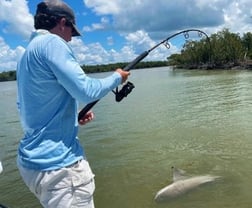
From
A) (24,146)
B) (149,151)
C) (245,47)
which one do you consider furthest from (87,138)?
(245,47)

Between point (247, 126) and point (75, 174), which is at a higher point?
point (75, 174)

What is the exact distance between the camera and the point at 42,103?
3375 mm

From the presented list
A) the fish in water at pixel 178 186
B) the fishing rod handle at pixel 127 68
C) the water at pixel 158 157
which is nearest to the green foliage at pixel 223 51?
the water at pixel 158 157

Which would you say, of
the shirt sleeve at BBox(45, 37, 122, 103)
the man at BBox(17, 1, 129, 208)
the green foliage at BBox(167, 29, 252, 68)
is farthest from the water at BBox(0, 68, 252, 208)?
the green foliage at BBox(167, 29, 252, 68)

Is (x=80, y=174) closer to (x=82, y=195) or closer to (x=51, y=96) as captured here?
(x=82, y=195)

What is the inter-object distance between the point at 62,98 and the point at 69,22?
0.68m

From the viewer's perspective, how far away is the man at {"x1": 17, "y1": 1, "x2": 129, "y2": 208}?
10.7 ft

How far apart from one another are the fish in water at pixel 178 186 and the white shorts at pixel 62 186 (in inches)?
212

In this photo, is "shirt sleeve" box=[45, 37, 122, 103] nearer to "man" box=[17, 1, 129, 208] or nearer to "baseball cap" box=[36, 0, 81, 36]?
"man" box=[17, 1, 129, 208]

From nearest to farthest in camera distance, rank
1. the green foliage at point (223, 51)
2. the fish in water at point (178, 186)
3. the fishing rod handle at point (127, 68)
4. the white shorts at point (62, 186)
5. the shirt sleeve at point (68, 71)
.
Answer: the shirt sleeve at point (68, 71)
the white shorts at point (62, 186)
the fishing rod handle at point (127, 68)
the fish in water at point (178, 186)
the green foliage at point (223, 51)

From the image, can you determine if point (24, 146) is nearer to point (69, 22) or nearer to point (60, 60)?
point (60, 60)

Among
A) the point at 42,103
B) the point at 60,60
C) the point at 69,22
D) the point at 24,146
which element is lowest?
the point at 24,146

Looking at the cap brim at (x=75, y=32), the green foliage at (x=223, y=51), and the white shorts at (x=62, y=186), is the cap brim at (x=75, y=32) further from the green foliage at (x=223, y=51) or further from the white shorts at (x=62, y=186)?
the green foliage at (x=223, y=51)

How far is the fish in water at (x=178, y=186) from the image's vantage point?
8.67m
